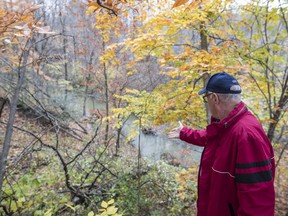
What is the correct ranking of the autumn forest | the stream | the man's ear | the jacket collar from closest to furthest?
1. the jacket collar
2. the man's ear
3. the autumn forest
4. the stream

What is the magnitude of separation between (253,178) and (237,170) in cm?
11

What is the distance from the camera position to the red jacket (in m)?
1.49

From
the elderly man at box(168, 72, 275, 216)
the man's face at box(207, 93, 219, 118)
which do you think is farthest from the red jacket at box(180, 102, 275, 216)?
the man's face at box(207, 93, 219, 118)

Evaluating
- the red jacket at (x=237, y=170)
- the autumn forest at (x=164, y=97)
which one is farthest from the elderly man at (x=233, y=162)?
the autumn forest at (x=164, y=97)

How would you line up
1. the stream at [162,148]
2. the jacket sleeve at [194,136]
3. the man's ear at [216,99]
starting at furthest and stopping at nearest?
the stream at [162,148]
the jacket sleeve at [194,136]
the man's ear at [216,99]

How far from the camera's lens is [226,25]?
14.3 feet

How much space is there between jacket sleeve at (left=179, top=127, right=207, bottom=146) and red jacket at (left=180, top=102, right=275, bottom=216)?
0.59 meters

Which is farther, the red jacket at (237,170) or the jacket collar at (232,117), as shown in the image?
the jacket collar at (232,117)

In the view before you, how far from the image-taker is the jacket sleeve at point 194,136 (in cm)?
251

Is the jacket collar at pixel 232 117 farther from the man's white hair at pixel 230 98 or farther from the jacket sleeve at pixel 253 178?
the jacket sleeve at pixel 253 178

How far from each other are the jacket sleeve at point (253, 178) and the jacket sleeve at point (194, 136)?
2.98ft

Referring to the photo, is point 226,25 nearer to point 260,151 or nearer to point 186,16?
point 186,16

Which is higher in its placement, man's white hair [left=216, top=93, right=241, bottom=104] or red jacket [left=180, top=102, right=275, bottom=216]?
man's white hair [left=216, top=93, right=241, bottom=104]

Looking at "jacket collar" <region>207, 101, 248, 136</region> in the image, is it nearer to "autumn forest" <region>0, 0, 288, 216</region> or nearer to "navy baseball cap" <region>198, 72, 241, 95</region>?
"navy baseball cap" <region>198, 72, 241, 95</region>
